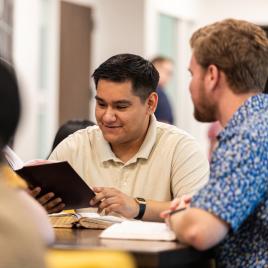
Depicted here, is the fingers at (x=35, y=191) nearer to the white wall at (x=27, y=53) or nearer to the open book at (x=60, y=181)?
the open book at (x=60, y=181)

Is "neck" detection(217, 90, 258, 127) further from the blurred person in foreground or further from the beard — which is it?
the blurred person in foreground

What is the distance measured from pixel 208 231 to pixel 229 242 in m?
0.21

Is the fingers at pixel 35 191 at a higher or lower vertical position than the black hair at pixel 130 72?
lower

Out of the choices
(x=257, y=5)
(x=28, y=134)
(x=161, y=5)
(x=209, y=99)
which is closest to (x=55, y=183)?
(x=209, y=99)

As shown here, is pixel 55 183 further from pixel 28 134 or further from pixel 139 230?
pixel 28 134

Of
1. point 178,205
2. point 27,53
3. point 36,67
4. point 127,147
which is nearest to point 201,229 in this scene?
point 178,205

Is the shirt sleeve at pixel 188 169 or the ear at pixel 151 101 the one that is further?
the ear at pixel 151 101

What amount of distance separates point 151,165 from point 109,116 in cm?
26

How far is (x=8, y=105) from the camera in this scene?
1596mm

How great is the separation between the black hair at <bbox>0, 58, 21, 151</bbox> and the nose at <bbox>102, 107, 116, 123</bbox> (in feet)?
5.36

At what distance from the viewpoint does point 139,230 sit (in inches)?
96.1

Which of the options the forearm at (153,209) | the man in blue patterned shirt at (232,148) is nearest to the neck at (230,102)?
the man in blue patterned shirt at (232,148)

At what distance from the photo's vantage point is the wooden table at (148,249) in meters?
2.14

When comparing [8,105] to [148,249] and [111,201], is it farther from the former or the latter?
[111,201]
